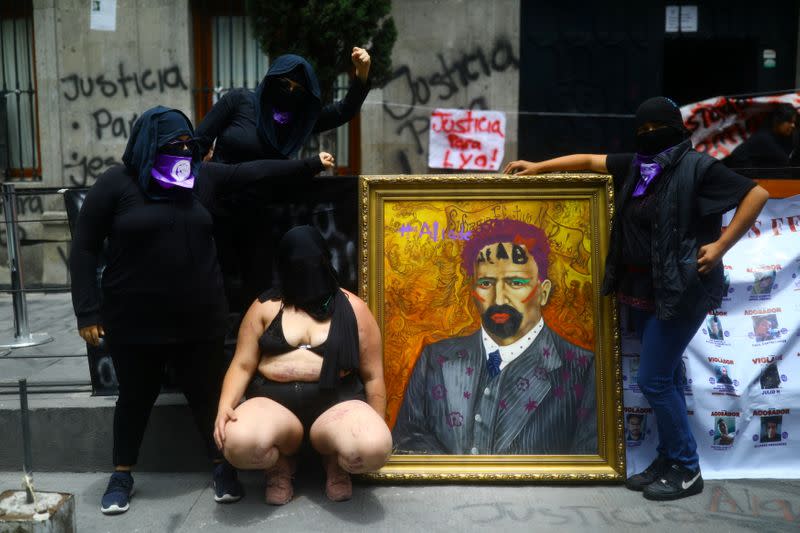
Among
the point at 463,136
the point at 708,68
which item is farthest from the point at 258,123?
the point at 708,68

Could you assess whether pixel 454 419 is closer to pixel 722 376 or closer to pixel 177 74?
pixel 722 376

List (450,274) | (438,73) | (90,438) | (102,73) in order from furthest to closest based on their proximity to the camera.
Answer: (102,73), (438,73), (90,438), (450,274)


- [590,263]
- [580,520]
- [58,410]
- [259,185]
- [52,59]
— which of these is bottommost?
[580,520]

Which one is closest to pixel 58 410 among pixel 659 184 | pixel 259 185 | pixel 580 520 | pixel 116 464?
pixel 116 464

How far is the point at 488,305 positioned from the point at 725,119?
3357mm

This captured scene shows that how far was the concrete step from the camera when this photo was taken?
4.00m

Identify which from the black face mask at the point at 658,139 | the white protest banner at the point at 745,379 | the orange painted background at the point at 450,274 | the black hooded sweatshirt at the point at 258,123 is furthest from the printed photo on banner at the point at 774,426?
the black hooded sweatshirt at the point at 258,123

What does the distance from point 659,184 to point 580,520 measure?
5.01 feet

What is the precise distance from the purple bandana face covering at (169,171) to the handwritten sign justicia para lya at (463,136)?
→ 212 inches

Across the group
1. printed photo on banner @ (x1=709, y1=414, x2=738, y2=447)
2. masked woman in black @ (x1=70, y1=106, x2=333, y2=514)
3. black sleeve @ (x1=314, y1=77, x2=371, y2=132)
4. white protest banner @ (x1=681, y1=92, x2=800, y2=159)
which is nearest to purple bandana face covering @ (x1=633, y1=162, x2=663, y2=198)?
printed photo on banner @ (x1=709, y1=414, x2=738, y2=447)

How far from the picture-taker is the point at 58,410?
4.02 meters

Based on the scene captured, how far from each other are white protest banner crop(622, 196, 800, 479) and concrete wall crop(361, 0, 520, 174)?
4.92 metres

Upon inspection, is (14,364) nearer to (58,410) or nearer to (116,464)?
(58,410)

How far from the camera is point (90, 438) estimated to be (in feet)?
13.2
